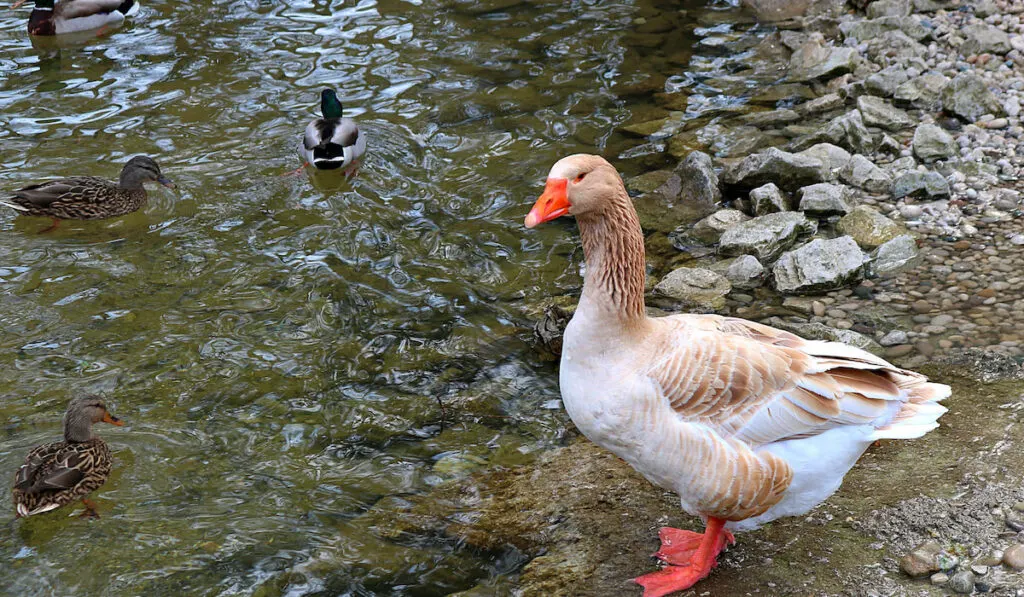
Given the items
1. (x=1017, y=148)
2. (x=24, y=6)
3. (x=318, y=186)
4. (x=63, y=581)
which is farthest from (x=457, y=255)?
(x=24, y=6)

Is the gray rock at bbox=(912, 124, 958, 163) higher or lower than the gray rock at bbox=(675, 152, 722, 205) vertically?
higher

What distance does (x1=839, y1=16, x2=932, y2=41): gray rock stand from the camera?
11.0m

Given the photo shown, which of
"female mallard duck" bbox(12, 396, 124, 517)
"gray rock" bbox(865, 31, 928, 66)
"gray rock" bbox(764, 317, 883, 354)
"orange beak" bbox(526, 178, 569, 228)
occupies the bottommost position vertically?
"female mallard duck" bbox(12, 396, 124, 517)

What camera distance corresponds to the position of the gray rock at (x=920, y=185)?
26.6ft

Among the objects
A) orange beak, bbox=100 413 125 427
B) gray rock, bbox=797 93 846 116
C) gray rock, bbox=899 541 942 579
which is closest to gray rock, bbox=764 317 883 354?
gray rock, bbox=899 541 942 579

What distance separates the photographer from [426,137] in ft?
34.3

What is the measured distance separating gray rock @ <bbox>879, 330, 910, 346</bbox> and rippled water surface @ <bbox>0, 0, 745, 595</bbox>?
2382mm

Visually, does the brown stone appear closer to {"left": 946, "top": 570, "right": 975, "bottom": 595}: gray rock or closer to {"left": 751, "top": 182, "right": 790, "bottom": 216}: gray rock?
{"left": 751, "top": 182, "right": 790, "bottom": 216}: gray rock

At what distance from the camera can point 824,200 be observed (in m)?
8.16

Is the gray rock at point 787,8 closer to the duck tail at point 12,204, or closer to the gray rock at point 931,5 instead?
the gray rock at point 931,5

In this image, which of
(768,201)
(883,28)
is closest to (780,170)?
(768,201)

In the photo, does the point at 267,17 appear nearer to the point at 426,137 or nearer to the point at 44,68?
the point at 44,68

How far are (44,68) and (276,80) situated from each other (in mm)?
3079

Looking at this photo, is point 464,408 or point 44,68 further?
point 44,68
